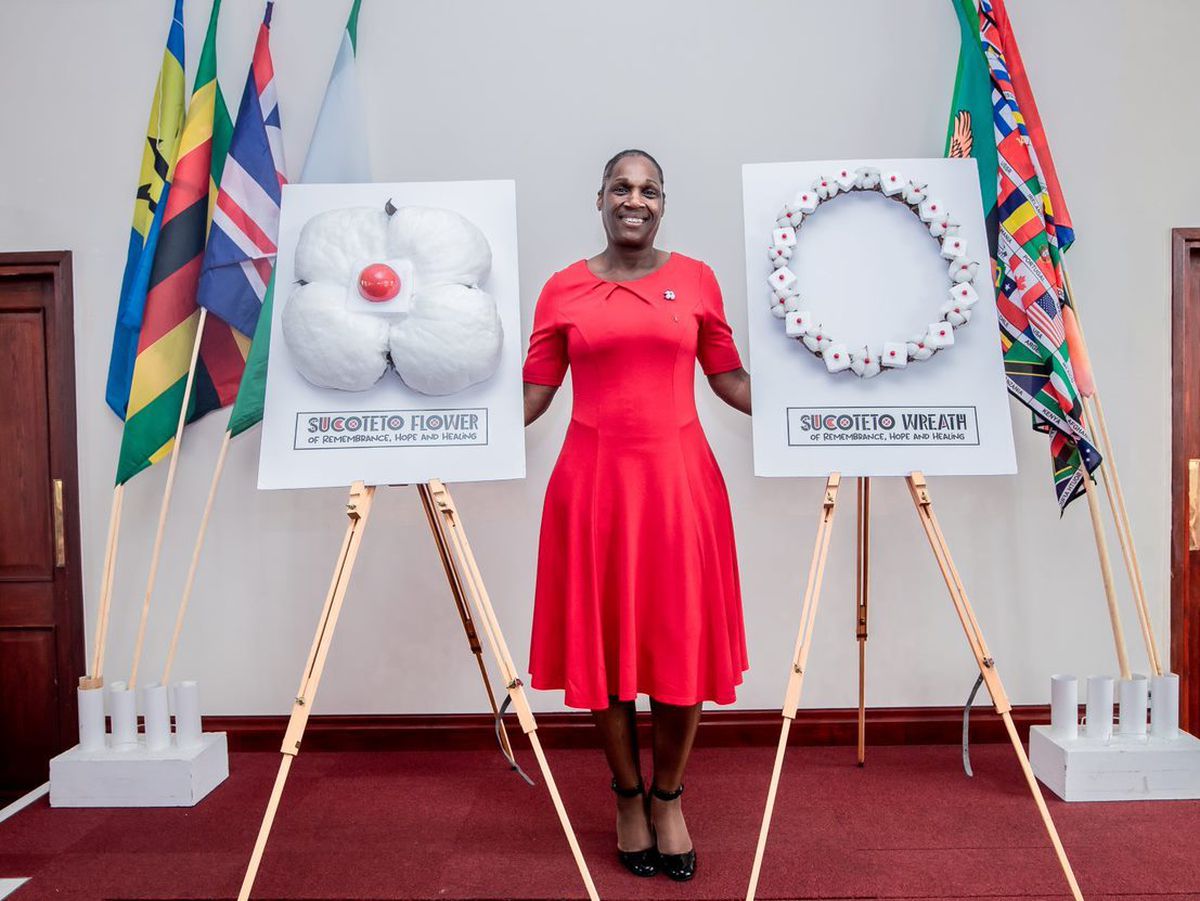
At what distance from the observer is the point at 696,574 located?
1.74 meters

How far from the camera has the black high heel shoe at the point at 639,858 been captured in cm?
183

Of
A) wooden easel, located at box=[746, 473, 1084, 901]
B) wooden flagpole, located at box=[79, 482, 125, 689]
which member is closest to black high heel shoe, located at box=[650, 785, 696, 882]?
wooden easel, located at box=[746, 473, 1084, 901]

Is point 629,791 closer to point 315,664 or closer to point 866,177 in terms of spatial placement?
point 315,664

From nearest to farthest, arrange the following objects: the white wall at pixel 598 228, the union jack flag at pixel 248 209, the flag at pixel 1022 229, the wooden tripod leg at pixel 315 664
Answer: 1. the wooden tripod leg at pixel 315 664
2. the flag at pixel 1022 229
3. the union jack flag at pixel 248 209
4. the white wall at pixel 598 228

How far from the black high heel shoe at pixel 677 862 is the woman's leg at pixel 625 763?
5 centimetres

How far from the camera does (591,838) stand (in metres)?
2.01

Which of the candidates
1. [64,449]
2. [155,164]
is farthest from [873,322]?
[64,449]

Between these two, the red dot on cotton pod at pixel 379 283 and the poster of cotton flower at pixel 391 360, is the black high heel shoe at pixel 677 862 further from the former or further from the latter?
the red dot on cotton pod at pixel 379 283

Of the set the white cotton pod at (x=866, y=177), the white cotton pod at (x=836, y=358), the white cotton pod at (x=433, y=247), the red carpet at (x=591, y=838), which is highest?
the white cotton pod at (x=866, y=177)

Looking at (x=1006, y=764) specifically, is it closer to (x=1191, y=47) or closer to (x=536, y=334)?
(x=536, y=334)

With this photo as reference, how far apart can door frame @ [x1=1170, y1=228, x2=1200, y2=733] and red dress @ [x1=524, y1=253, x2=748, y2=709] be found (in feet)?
5.71

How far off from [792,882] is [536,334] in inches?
54.7

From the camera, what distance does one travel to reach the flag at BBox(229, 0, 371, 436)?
228cm

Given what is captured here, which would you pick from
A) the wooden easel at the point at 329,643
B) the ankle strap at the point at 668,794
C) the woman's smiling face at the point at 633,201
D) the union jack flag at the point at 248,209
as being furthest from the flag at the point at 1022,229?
the union jack flag at the point at 248,209
